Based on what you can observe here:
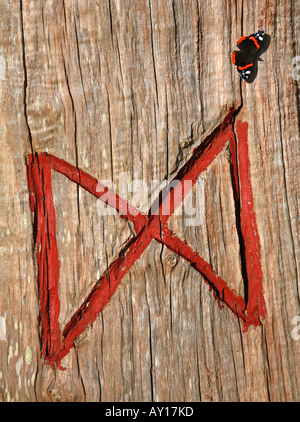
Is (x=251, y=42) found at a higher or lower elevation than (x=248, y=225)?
higher

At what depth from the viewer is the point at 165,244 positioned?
1.92 metres

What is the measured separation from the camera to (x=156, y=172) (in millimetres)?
1924

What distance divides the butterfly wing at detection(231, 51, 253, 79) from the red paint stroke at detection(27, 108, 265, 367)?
0.58ft

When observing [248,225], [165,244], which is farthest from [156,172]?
[248,225]

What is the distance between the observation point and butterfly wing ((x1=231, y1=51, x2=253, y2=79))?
185 centimetres

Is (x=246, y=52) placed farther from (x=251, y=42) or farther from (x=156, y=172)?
(x=156, y=172)

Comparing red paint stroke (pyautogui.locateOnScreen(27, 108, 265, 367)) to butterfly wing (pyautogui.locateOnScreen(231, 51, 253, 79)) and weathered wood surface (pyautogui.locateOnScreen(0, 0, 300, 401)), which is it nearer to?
weathered wood surface (pyautogui.locateOnScreen(0, 0, 300, 401))

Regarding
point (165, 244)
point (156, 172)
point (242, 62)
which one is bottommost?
point (165, 244)

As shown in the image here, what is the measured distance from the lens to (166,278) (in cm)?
191

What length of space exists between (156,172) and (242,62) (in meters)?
0.61

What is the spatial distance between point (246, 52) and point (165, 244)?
922 millimetres

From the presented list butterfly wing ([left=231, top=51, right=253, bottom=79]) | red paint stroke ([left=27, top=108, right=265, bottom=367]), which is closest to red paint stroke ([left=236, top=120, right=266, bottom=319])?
red paint stroke ([left=27, top=108, right=265, bottom=367])

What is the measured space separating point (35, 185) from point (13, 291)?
0.50 metres

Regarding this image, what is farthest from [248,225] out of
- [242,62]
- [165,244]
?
[242,62]
